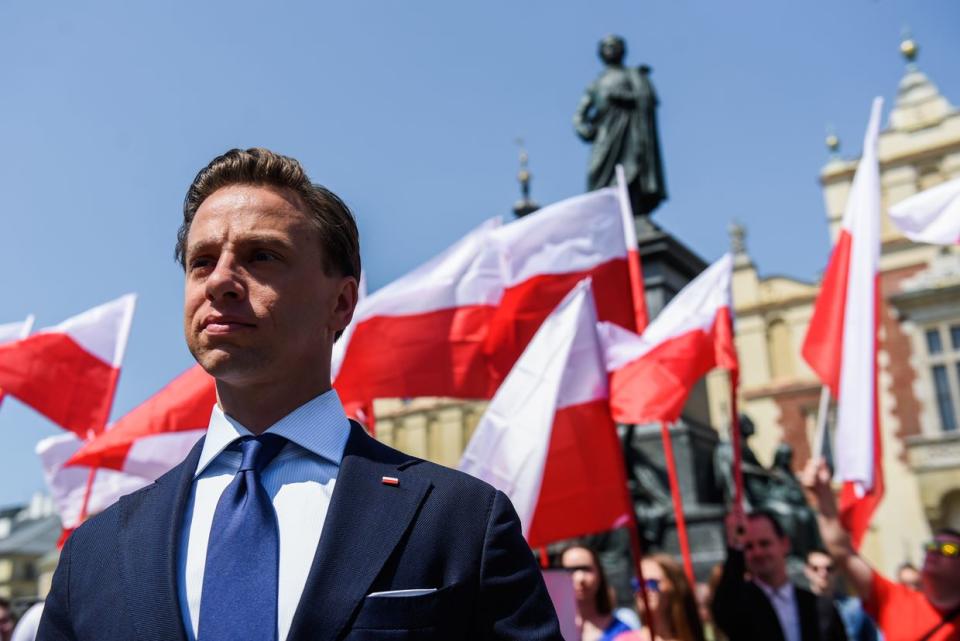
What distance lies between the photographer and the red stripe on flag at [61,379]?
700 centimetres

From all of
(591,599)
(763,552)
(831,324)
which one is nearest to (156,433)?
(591,599)

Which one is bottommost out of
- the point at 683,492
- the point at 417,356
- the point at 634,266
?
the point at 683,492

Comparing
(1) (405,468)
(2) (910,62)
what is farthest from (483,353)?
(2) (910,62)

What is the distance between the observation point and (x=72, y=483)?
7.55 m

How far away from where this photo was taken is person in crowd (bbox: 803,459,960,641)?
383 centimetres

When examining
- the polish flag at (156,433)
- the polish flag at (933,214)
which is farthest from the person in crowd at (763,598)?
the polish flag at (156,433)

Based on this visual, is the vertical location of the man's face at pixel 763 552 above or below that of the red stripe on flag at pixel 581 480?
below

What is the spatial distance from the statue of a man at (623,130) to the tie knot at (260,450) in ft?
29.8

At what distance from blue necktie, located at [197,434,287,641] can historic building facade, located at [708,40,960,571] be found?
25.4 m

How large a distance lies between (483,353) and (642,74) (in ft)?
18.5

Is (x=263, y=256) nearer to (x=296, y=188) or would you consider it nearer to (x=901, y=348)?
(x=296, y=188)

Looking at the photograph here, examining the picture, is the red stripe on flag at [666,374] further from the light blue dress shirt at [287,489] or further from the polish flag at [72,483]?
the light blue dress shirt at [287,489]

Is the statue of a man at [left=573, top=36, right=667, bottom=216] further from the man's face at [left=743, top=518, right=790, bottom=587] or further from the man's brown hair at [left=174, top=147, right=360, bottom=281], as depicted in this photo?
the man's brown hair at [left=174, top=147, right=360, bottom=281]

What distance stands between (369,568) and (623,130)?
9623 mm
